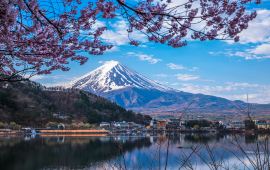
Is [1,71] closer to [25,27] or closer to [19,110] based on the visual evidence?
[25,27]

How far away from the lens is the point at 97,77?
194500mm

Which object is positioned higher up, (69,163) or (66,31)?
(66,31)

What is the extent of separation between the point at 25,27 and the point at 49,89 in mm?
86175

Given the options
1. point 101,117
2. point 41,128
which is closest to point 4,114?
point 41,128

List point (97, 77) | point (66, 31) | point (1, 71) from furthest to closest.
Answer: point (97, 77) → point (1, 71) → point (66, 31)

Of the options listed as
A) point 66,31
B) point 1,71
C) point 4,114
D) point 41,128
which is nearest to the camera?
point 66,31

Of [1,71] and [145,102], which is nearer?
[1,71]

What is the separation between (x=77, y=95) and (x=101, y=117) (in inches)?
415

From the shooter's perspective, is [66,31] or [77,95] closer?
[66,31]

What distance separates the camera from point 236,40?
13.3ft

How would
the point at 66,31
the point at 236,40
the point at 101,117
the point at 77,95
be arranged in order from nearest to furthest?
1. the point at 236,40
2. the point at 66,31
3. the point at 101,117
4. the point at 77,95

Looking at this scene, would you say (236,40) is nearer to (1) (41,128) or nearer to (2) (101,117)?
(1) (41,128)

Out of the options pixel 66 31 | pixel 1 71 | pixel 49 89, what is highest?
pixel 49 89

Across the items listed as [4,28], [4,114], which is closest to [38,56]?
[4,28]
